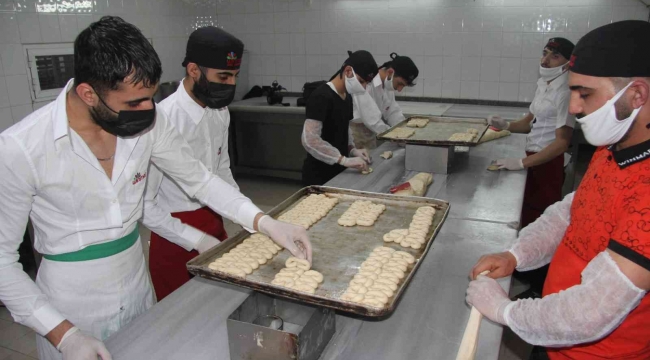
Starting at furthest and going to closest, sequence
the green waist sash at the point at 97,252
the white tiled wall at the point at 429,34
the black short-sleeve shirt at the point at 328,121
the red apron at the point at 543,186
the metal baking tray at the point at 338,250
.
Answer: the white tiled wall at the point at 429,34 → the red apron at the point at 543,186 → the black short-sleeve shirt at the point at 328,121 → the green waist sash at the point at 97,252 → the metal baking tray at the point at 338,250

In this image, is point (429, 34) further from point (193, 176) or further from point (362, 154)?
point (193, 176)

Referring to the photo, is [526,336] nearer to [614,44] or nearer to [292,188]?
[614,44]

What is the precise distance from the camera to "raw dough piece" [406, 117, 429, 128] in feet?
12.1

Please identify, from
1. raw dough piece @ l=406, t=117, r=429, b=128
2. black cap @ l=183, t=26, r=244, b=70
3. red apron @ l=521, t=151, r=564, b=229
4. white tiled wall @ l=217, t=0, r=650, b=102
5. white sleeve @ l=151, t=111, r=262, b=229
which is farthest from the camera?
white tiled wall @ l=217, t=0, r=650, b=102

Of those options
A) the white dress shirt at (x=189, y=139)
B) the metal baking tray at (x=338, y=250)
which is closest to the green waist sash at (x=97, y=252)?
the metal baking tray at (x=338, y=250)

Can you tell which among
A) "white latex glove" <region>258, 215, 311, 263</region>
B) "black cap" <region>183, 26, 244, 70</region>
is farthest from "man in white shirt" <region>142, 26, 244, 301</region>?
"white latex glove" <region>258, 215, 311, 263</region>

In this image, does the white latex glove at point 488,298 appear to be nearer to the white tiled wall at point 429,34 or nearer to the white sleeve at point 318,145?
the white sleeve at point 318,145

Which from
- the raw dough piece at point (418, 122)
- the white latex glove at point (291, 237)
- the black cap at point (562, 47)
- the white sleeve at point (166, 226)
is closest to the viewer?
the white latex glove at point (291, 237)

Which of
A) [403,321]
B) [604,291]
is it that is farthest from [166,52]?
[604,291]

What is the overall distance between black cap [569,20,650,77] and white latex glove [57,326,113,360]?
5.12 ft

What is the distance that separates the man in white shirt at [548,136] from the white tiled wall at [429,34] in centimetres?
174

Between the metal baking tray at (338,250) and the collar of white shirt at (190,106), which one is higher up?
the collar of white shirt at (190,106)

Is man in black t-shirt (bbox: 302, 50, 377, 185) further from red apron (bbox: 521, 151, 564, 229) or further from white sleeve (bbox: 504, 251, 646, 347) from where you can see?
white sleeve (bbox: 504, 251, 646, 347)

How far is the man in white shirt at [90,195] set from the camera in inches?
50.9
